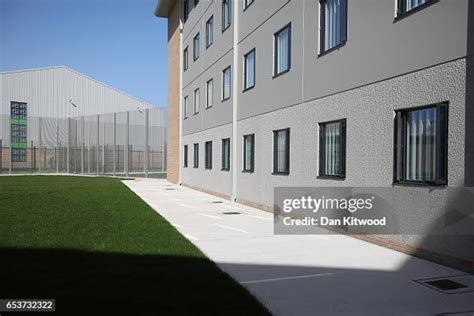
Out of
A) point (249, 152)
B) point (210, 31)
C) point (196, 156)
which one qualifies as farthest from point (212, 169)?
point (210, 31)

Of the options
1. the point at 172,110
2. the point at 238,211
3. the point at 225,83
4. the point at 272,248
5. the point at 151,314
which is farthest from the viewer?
the point at 172,110

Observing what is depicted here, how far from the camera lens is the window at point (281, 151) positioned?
498 inches

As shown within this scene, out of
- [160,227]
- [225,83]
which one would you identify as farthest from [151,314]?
[225,83]

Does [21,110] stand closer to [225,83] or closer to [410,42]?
[225,83]

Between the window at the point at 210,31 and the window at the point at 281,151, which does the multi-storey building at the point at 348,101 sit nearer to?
the window at the point at 281,151

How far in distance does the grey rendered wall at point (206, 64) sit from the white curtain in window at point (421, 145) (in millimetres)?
10755

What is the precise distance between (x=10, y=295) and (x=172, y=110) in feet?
85.6

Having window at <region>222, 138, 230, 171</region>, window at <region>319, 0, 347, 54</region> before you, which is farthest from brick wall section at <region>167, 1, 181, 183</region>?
window at <region>319, 0, 347, 54</region>

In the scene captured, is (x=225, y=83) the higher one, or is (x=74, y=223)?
(x=225, y=83)

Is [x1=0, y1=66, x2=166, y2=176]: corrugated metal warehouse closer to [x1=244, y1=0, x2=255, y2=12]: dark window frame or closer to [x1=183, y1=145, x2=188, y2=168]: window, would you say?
[x1=183, y1=145, x2=188, y2=168]: window

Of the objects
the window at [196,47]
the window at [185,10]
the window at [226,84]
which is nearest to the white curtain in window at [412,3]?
the window at [226,84]

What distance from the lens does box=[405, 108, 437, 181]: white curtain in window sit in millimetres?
7138

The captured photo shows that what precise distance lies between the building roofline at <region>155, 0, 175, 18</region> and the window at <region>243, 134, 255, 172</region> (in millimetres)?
17288

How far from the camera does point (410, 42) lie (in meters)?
7.48
